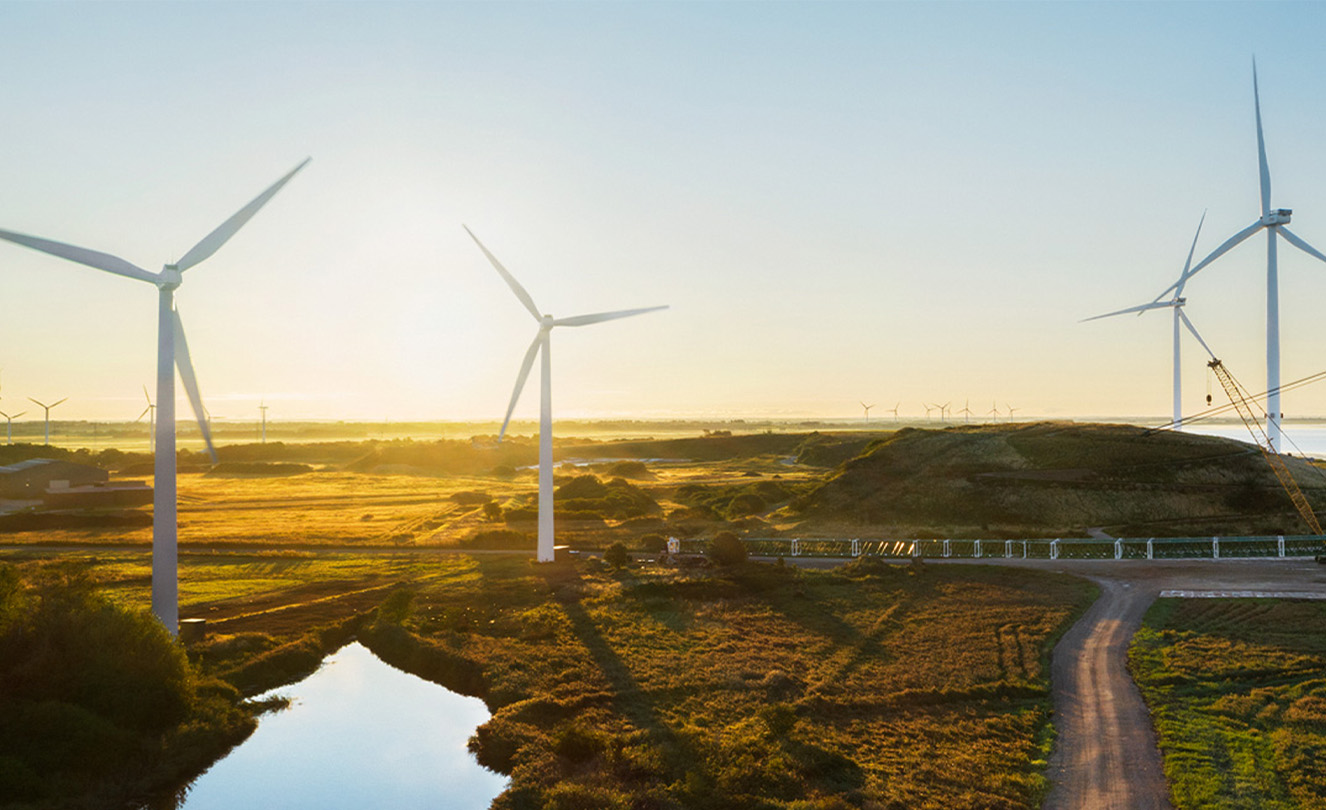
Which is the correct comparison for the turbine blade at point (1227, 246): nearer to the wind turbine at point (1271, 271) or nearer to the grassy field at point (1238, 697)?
the wind turbine at point (1271, 271)

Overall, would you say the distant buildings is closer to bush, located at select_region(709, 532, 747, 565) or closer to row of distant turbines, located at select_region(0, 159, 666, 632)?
row of distant turbines, located at select_region(0, 159, 666, 632)

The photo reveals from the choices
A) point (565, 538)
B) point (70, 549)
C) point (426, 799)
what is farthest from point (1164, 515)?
point (70, 549)

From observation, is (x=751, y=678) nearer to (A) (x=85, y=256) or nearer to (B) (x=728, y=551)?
(B) (x=728, y=551)

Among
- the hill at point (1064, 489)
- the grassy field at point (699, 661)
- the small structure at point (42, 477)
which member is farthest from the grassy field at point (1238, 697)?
the small structure at point (42, 477)

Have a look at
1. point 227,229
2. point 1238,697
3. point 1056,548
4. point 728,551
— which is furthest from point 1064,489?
point 227,229

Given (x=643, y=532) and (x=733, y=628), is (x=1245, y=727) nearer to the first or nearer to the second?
(x=733, y=628)

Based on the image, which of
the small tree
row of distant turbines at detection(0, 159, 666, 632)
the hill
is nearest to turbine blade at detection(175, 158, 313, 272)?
row of distant turbines at detection(0, 159, 666, 632)
